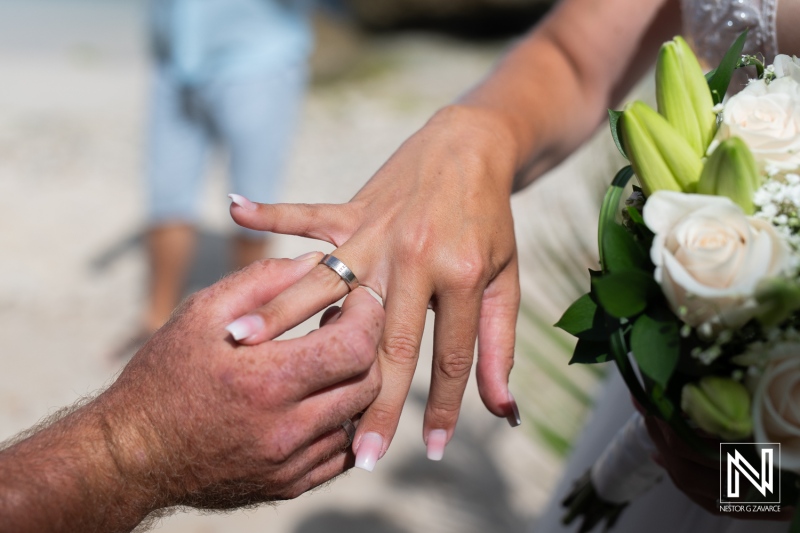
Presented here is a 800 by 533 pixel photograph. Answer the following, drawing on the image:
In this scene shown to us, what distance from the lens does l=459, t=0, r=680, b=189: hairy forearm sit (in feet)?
5.25

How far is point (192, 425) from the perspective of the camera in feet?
3.57

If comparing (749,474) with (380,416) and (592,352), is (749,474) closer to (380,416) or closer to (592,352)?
(592,352)

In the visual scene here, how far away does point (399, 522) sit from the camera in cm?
296

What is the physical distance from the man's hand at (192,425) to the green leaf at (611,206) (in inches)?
14.5

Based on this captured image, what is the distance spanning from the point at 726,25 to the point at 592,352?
750 millimetres

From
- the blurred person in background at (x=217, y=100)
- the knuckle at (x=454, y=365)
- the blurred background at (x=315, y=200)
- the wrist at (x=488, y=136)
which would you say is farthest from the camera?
the blurred person in background at (x=217, y=100)

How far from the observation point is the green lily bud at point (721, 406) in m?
0.88

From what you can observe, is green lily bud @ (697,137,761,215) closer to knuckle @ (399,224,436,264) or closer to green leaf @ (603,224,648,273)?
green leaf @ (603,224,648,273)

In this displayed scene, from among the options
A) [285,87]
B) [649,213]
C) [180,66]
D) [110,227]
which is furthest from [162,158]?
[649,213]

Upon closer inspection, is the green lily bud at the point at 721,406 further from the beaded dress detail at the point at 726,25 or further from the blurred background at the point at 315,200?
the blurred background at the point at 315,200

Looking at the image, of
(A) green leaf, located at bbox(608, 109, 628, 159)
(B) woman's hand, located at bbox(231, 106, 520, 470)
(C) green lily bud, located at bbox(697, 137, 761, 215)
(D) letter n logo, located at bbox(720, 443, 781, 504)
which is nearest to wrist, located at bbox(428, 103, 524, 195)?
(B) woman's hand, located at bbox(231, 106, 520, 470)

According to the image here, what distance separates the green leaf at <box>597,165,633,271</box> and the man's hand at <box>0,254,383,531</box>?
37 cm

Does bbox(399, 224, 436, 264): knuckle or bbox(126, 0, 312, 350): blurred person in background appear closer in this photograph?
bbox(399, 224, 436, 264): knuckle

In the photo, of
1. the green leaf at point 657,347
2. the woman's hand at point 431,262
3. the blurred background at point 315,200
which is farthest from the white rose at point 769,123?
the blurred background at point 315,200
